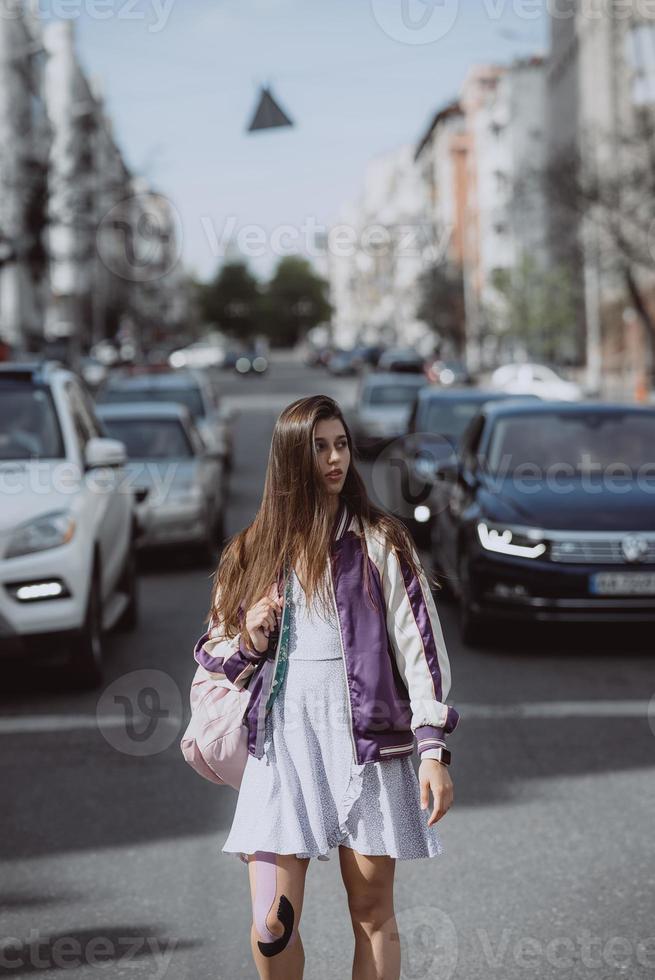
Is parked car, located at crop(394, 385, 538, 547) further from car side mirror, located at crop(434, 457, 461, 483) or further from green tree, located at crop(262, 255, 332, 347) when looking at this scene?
green tree, located at crop(262, 255, 332, 347)

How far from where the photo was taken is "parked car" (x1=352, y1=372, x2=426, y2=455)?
28.1 m

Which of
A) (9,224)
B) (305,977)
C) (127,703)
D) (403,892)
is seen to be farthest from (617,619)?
(9,224)

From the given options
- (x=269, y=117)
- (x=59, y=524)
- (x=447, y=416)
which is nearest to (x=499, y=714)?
(x=59, y=524)

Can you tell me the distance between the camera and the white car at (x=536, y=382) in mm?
46281

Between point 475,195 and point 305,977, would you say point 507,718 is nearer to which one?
point 305,977

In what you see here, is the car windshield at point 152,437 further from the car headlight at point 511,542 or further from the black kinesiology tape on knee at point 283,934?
the black kinesiology tape on knee at point 283,934

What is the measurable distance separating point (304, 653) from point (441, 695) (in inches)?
12.4

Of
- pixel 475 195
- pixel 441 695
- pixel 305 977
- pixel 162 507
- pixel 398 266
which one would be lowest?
pixel 398 266

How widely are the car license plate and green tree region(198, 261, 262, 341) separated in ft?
538

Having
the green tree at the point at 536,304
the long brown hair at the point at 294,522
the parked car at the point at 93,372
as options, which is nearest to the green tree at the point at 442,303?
the green tree at the point at 536,304

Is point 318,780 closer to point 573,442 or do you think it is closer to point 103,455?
point 103,455

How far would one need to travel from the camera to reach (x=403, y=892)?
5098mm

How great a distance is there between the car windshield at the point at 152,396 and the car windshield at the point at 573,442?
1207cm

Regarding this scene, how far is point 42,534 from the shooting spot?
27.2 feet
